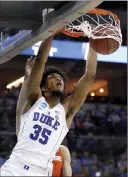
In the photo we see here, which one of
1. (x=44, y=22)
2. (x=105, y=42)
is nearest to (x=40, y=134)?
(x=44, y=22)

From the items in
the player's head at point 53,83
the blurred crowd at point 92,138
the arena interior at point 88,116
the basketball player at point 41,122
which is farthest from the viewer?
the arena interior at point 88,116

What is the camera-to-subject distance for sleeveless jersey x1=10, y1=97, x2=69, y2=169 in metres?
2.85

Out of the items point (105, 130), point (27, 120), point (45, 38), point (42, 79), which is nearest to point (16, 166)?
point (27, 120)

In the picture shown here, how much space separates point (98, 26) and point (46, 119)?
824 millimetres

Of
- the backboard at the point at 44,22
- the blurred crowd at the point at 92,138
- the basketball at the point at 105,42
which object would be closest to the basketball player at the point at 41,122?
the backboard at the point at 44,22

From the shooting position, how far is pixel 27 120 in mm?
2920

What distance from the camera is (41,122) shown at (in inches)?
114

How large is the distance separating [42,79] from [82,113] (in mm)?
9063

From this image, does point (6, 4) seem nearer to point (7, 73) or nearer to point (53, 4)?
point (53, 4)

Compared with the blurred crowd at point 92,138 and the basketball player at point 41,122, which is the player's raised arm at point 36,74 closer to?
the basketball player at point 41,122

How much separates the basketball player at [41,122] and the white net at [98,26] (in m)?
0.36

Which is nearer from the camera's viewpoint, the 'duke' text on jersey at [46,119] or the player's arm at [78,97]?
the 'duke' text on jersey at [46,119]

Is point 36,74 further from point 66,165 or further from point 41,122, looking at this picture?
point 66,165

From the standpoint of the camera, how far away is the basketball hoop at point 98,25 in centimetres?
329
